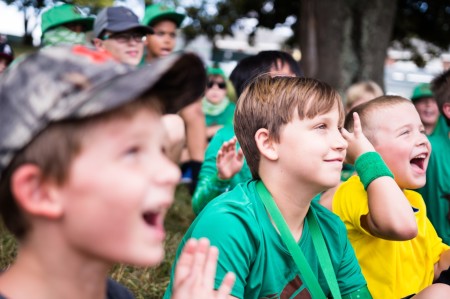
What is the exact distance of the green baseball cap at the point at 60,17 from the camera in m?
4.60

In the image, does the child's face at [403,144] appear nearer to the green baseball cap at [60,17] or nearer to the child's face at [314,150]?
the child's face at [314,150]

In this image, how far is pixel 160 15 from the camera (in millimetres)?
5648

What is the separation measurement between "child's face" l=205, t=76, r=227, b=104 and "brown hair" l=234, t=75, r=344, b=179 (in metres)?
4.33

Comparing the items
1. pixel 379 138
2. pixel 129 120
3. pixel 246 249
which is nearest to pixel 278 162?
pixel 246 249

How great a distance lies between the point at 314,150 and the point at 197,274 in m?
0.97

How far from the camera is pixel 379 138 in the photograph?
3064mm

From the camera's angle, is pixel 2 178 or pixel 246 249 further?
pixel 246 249

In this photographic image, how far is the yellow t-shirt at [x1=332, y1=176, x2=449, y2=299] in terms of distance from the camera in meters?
2.81

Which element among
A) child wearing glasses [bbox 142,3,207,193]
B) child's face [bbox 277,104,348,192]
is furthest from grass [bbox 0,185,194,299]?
child's face [bbox 277,104,348,192]

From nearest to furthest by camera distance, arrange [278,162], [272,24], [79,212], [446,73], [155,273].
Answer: [79,212]
[278,162]
[155,273]
[446,73]
[272,24]

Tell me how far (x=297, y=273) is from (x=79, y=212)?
4.07 ft

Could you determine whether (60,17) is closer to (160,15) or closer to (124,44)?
(124,44)

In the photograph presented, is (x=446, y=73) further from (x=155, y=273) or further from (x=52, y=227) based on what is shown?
(x=52, y=227)

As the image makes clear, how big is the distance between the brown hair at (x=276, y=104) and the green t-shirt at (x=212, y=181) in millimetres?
637
